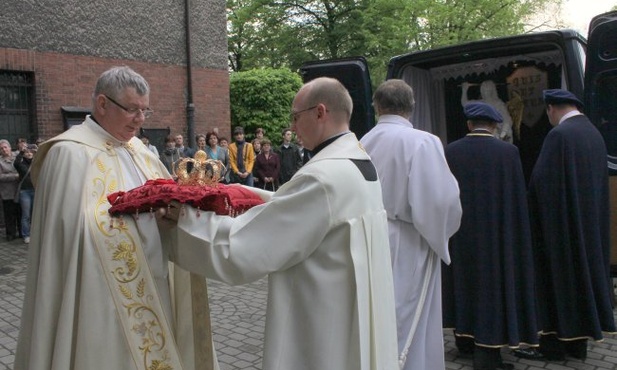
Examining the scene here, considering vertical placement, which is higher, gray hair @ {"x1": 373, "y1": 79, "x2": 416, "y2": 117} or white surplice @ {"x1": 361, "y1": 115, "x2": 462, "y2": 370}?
gray hair @ {"x1": 373, "y1": 79, "x2": 416, "y2": 117}

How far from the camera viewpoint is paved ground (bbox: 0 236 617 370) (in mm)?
4742

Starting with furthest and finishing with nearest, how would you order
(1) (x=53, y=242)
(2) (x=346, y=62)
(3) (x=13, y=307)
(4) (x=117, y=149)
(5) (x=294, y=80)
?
(5) (x=294, y=80) < (2) (x=346, y=62) < (3) (x=13, y=307) < (4) (x=117, y=149) < (1) (x=53, y=242)

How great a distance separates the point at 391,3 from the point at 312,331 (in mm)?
24197

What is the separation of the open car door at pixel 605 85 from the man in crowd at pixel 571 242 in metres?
1.07

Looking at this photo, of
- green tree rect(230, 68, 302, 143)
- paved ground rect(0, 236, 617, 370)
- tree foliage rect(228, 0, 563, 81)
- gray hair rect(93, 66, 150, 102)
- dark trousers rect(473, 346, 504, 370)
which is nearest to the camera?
gray hair rect(93, 66, 150, 102)

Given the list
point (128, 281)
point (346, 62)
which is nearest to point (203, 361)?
point (128, 281)

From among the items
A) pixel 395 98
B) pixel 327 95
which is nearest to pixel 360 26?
pixel 395 98

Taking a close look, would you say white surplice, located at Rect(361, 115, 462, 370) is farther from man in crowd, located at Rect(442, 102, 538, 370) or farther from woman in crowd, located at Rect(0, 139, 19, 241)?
woman in crowd, located at Rect(0, 139, 19, 241)

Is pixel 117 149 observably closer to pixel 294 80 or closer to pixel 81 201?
pixel 81 201

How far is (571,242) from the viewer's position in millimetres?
4824

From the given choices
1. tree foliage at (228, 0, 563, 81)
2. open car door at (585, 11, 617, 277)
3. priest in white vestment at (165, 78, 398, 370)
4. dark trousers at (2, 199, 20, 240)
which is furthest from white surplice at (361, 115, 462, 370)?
tree foliage at (228, 0, 563, 81)

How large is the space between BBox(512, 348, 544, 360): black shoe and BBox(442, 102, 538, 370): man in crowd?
32 centimetres

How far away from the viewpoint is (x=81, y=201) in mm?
2637

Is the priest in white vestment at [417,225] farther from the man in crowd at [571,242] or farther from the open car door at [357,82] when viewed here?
the open car door at [357,82]
